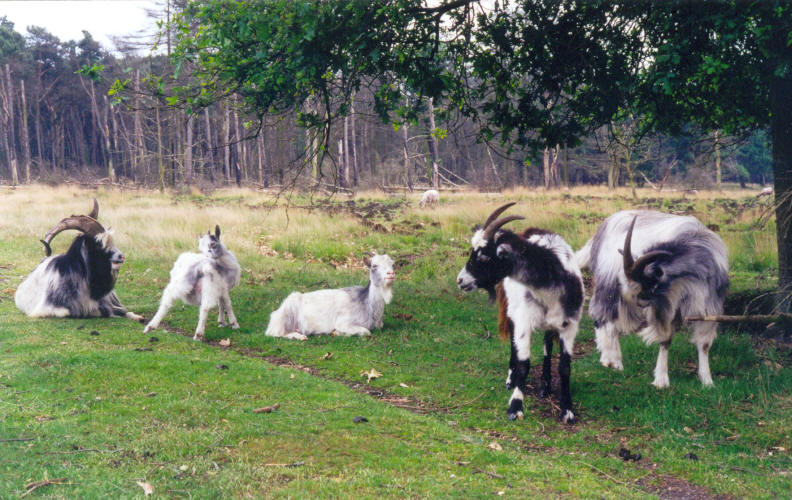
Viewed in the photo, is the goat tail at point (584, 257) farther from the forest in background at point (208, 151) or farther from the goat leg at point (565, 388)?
the forest in background at point (208, 151)

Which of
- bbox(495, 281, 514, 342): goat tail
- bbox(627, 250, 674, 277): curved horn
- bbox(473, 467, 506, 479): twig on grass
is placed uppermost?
bbox(627, 250, 674, 277): curved horn

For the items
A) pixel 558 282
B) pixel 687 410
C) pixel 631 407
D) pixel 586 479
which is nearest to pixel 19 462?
pixel 586 479

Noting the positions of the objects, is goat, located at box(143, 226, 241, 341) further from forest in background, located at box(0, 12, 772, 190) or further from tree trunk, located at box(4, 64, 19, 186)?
tree trunk, located at box(4, 64, 19, 186)

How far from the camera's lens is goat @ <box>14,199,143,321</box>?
1054cm

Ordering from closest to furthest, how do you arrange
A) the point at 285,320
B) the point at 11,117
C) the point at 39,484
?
1. the point at 39,484
2. the point at 285,320
3. the point at 11,117

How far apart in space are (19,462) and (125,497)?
3.59 feet

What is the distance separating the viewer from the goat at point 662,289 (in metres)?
7.48

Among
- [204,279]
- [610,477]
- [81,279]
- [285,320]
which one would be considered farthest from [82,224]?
[610,477]

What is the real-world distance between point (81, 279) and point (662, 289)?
8981 mm

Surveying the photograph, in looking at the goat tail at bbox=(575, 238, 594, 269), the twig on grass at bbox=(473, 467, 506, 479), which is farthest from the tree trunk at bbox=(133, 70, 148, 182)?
the twig on grass at bbox=(473, 467, 506, 479)

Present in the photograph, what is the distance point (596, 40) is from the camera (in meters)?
8.73

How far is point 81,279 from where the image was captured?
10.6 metres

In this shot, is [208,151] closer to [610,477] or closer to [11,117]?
[11,117]

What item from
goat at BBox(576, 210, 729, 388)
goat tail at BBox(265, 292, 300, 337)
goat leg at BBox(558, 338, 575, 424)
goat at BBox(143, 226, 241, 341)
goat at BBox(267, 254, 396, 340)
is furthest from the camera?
goat at BBox(267, 254, 396, 340)
